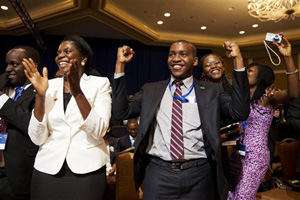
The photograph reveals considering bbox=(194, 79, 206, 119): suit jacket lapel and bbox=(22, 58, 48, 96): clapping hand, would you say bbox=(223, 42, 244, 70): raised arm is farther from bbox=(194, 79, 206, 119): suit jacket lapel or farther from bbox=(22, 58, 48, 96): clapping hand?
bbox=(22, 58, 48, 96): clapping hand

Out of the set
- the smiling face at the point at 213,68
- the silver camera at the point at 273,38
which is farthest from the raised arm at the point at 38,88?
the smiling face at the point at 213,68

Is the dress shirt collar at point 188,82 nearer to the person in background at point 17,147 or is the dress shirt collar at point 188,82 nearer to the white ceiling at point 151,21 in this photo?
the person in background at point 17,147

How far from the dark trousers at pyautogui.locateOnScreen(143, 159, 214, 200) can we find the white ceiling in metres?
5.03

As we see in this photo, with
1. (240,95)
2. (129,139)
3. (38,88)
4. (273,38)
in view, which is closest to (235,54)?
(240,95)

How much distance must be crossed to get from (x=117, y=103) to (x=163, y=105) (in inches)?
12.8

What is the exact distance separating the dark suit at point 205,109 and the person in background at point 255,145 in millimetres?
546

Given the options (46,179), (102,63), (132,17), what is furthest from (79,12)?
(46,179)

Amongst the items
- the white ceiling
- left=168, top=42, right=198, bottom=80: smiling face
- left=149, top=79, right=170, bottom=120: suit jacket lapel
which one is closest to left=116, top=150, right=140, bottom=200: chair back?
left=149, top=79, right=170, bottom=120: suit jacket lapel

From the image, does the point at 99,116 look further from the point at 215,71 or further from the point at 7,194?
the point at 215,71

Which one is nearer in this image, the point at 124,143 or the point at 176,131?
the point at 176,131

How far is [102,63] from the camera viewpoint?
28.6 feet

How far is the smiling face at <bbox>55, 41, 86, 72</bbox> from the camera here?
1.64 meters

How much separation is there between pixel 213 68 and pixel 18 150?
73.4 inches

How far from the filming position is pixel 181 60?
1.69 metres
